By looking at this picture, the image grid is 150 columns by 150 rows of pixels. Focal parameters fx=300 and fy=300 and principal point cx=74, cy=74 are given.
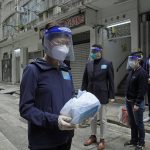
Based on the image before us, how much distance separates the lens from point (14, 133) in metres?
7.08

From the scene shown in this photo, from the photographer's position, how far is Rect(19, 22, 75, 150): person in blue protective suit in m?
2.27

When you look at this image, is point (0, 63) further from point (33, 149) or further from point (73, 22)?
point (33, 149)

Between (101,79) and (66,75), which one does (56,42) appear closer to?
(66,75)

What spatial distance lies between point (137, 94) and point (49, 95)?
3.11 m

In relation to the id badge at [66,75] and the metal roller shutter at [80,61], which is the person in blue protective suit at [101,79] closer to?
the id badge at [66,75]

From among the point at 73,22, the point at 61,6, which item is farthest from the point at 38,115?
the point at 61,6

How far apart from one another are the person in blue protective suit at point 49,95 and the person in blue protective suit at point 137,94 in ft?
9.25

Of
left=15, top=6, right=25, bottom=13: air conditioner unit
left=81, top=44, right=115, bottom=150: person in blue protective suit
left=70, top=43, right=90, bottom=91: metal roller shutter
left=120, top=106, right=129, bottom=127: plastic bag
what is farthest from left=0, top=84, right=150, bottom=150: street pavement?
left=15, top=6, right=25, bottom=13: air conditioner unit

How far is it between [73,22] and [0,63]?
62.1 ft

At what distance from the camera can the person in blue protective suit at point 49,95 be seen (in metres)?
2.27

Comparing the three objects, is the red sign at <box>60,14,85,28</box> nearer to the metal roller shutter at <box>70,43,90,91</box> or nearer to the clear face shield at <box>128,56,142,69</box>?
the metal roller shutter at <box>70,43,90,91</box>

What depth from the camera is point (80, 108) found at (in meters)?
2.21

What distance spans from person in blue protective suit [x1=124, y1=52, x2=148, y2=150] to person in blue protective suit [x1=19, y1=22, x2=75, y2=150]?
2.82 metres

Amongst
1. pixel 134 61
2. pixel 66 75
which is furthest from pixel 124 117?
pixel 66 75
